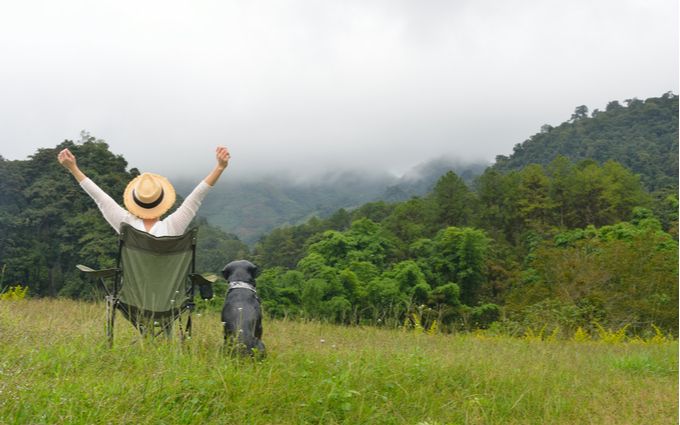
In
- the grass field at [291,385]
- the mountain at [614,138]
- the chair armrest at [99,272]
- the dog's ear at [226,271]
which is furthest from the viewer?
the mountain at [614,138]

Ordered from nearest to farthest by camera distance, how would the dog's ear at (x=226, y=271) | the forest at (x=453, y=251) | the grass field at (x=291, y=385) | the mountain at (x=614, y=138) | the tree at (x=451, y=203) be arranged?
the grass field at (x=291, y=385), the dog's ear at (x=226, y=271), the forest at (x=453, y=251), the tree at (x=451, y=203), the mountain at (x=614, y=138)

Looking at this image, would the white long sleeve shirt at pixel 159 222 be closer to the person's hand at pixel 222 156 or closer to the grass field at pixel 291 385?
the person's hand at pixel 222 156

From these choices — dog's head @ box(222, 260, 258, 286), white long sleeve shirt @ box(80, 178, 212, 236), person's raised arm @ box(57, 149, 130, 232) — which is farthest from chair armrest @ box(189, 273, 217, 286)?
person's raised arm @ box(57, 149, 130, 232)

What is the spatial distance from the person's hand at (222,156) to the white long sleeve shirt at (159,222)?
18 centimetres

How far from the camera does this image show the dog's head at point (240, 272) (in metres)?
4.42

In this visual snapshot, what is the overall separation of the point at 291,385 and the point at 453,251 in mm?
31552

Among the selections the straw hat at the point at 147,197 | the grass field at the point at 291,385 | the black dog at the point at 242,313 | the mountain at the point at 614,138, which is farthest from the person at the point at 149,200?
the mountain at the point at 614,138

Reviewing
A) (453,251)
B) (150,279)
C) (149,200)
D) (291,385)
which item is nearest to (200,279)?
(150,279)

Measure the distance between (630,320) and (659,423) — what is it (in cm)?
1399

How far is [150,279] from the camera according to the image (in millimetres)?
4262

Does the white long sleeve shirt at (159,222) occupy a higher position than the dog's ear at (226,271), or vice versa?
the white long sleeve shirt at (159,222)

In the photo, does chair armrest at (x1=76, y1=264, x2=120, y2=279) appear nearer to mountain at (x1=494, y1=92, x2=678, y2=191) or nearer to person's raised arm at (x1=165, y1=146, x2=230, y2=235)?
person's raised arm at (x1=165, y1=146, x2=230, y2=235)

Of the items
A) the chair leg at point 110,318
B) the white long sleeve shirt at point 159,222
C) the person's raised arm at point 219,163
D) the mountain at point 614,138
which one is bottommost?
the chair leg at point 110,318

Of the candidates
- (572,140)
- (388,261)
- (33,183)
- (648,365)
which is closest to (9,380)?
(648,365)
